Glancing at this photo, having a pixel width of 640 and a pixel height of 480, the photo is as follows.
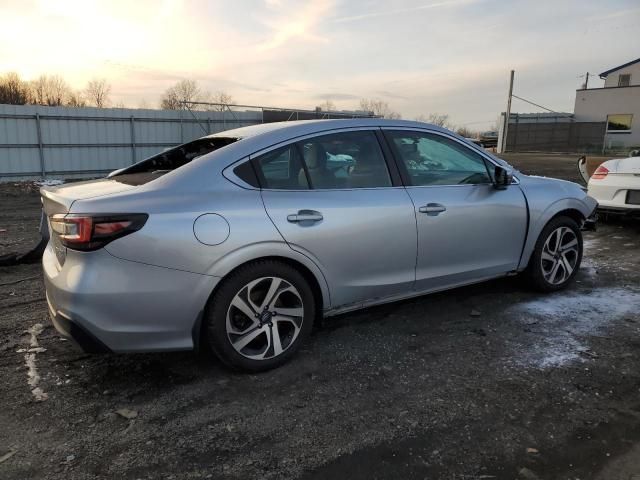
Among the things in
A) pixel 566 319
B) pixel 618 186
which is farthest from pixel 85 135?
pixel 566 319

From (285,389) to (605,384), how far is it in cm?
196

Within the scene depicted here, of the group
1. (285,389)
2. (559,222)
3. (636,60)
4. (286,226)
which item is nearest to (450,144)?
(559,222)

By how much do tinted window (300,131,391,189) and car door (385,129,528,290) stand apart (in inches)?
7.2

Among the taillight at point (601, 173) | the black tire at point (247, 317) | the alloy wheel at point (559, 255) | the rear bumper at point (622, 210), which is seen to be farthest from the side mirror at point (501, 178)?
the taillight at point (601, 173)

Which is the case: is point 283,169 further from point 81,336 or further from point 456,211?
point 81,336

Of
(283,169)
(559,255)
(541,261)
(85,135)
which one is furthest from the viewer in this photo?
(85,135)

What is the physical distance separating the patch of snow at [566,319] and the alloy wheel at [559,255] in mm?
183

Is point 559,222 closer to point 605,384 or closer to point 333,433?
point 605,384

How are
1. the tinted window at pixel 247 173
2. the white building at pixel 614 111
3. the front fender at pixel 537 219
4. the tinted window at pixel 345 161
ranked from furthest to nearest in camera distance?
1. the white building at pixel 614 111
2. the front fender at pixel 537 219
3. the tinted window at pixel 345 161
4. the tinted window at pixel 247 173

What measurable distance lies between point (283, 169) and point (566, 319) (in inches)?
103

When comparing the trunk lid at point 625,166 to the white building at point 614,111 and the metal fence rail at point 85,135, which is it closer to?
the metal fence rail at point 85,135

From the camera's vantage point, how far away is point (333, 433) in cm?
267

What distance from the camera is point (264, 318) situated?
3219 millimetres

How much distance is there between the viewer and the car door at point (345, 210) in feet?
10.7
